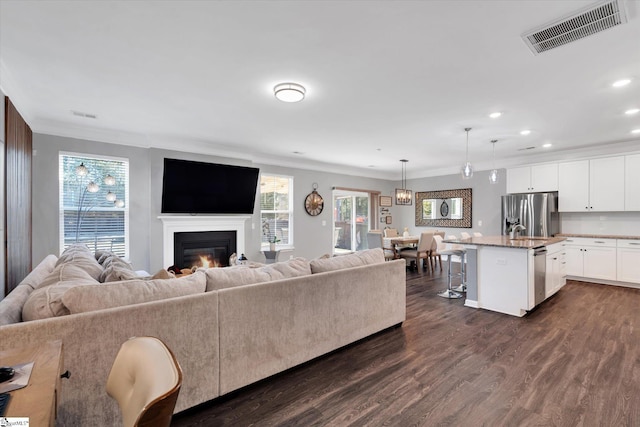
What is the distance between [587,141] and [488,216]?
2.51 m

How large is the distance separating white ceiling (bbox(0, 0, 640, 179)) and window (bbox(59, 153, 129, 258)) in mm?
422

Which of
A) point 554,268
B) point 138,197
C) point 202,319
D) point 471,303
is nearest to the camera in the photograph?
point 202,319

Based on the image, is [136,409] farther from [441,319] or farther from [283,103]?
[441,319]

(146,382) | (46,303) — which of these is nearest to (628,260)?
(146,382)

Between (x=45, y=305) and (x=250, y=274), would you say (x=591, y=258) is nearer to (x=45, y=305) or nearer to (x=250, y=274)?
(x=250, y=274)

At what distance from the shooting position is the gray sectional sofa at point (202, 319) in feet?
5.31

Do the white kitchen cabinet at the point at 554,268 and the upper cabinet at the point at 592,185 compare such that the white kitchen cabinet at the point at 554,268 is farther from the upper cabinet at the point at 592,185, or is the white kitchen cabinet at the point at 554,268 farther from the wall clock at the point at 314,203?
the wall clock at the point at 314,203

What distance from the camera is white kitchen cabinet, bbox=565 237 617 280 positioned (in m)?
5.32

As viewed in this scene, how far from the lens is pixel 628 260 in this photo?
515cm

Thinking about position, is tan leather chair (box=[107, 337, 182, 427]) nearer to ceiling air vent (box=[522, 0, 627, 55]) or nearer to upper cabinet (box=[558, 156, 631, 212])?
ceiling air vent (box=[522, 0, 627, 55])

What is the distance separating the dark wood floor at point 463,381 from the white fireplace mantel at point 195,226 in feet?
11.6

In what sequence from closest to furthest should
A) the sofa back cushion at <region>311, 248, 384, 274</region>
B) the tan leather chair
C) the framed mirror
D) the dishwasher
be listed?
the tan leather chair < the sofa back cushion at <region>311, 248, 384, 274</region> < the dishwasher < the framed mirror

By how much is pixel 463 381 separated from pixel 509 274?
207 cm

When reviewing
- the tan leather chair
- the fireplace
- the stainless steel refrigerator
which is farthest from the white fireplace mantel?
the stainless steel refrigerator
